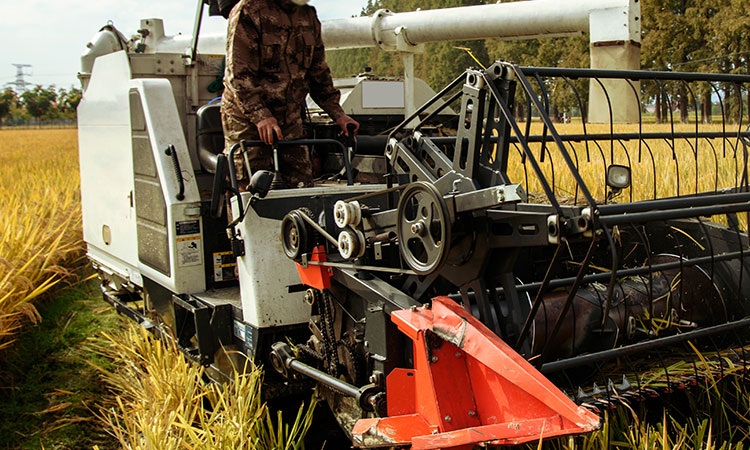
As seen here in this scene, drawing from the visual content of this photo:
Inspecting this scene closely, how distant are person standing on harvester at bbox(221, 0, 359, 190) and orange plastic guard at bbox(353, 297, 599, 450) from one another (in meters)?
1.79

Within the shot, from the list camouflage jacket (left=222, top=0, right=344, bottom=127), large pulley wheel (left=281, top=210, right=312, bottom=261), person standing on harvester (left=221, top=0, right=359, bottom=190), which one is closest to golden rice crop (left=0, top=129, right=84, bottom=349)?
person standing on harvester (left=221, top=0, right=359, bottom=190)

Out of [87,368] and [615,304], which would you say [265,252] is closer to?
[615,304]

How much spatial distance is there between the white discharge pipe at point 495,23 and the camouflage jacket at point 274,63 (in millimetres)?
1539

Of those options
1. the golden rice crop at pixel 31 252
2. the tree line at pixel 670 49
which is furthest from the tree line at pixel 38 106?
the golden rice crop at pixel 31 252

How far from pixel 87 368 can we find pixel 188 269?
1.51 metres

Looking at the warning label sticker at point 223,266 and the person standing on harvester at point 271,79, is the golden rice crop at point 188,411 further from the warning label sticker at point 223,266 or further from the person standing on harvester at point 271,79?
the person standing on harvester at point 271,79

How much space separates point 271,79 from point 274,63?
4.0 inches

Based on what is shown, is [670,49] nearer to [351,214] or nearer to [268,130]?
[268,130]

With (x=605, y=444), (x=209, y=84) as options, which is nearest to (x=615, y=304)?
(x=605, y=444)

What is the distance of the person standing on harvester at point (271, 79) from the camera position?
13.5 ft

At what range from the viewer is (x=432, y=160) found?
2971mm

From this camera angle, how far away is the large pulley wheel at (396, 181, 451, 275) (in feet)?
7.73

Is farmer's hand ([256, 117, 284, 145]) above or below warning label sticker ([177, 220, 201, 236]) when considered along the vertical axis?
above

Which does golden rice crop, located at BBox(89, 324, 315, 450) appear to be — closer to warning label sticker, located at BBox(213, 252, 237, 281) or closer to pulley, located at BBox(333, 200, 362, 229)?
warning label sticker, located at BBox(213, 252, 237, 281)
